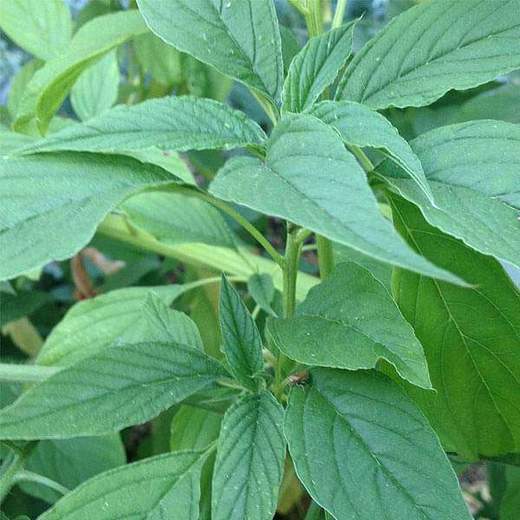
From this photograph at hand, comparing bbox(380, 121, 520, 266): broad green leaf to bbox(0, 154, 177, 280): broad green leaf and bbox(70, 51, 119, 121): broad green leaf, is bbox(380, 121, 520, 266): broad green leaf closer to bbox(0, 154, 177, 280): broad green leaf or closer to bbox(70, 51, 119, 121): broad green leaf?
bbox(0, 154, 177, 280): broad green leaf

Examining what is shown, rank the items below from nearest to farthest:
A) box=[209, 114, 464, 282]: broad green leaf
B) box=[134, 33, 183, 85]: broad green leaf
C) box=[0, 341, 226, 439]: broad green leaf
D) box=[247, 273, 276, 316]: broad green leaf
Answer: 1. box=[209, 114, 464, 282]: broad green leaf
2. box=[0, 341, 226, 439]: broad green leaf
3. box=[247, 273, 276, 316]: broad green leaf
4. box=[134, 33, 183, 85]: broad green leaf

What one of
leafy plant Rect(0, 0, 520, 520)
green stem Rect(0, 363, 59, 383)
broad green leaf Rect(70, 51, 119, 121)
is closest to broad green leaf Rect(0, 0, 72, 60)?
broad green leaf Rect(70, 51, 119, 121)

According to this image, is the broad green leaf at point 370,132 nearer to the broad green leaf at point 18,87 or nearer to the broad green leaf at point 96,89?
the broad green leaf at point 96,89

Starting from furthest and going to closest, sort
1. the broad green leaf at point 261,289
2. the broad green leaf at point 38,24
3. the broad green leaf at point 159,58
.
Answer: the broad green leaf at point 159,58 → the broad green leaf at point 38,24 → the broad green leaf at point 261,289

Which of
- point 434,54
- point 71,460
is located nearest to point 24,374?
point 71,460

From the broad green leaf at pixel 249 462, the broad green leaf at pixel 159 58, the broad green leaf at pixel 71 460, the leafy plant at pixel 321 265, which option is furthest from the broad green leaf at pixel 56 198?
the broad green leaf at pixel 159 58
